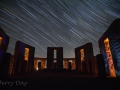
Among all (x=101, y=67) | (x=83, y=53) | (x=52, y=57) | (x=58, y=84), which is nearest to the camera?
(x=58, y=84)

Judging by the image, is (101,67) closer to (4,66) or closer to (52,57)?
(4,66)

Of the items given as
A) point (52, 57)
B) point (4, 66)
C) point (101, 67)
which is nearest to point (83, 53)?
point (52, 57)

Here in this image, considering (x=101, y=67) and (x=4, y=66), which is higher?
(x=4, y=66)

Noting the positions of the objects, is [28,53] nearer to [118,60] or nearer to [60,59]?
[60,59]

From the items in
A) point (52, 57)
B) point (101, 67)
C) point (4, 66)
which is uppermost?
point (52, 57)

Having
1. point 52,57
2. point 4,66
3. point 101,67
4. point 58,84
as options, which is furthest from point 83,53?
point 4,66

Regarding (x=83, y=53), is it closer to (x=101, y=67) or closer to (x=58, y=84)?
(x=101, y=67)

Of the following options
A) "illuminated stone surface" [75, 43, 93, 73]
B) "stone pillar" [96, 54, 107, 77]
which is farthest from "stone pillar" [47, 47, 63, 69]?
"stone pillar" [96, 54, 107, 77]

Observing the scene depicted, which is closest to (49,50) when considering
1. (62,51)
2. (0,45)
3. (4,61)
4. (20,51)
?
(62,51)

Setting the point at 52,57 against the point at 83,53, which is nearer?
the point at 83,53

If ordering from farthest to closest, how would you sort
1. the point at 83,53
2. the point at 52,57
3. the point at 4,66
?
the point at 52,57, the point at 83,53, the point at 4,66

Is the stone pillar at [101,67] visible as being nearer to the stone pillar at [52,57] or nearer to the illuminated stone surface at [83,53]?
the illuminated stone surface at [83,53]

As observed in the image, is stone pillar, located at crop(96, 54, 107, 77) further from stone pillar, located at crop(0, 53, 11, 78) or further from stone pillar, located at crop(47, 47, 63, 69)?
stone pillar, located at crop(47, 47, 63, 69)

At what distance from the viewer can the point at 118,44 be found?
6262mm
